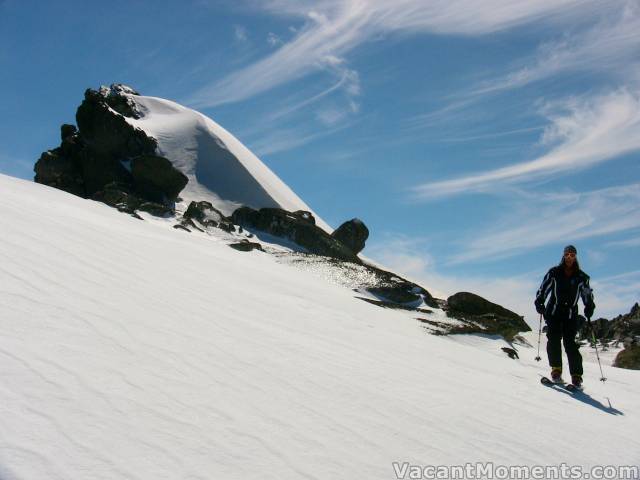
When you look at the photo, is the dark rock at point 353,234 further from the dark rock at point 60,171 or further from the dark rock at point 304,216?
the dark rock at point 60,171

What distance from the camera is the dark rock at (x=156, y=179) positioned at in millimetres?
36781

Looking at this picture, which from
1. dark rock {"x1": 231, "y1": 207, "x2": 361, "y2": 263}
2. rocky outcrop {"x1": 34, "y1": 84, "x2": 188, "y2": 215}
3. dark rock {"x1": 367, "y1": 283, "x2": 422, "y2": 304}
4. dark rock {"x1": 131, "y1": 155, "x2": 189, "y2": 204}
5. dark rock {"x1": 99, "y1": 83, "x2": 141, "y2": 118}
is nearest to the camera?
dark rock {"x1": 367, "y1": 283, "x2": 422, "y2": 304}

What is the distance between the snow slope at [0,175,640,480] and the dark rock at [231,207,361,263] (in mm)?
21039

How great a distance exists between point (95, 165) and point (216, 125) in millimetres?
22083

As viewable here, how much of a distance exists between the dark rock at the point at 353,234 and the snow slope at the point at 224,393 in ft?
96.3

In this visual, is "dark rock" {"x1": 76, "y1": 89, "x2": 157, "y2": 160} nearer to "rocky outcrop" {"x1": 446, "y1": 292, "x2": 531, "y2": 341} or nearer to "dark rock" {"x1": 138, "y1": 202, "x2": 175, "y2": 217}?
"dark rock" {"x1": 138, "y1": 202, "x2": 175, "y2": 217}

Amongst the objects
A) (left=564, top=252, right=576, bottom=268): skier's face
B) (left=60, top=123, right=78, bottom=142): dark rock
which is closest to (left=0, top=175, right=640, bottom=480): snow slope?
(left=564, top=252, right=576, bottom=268): skier's face

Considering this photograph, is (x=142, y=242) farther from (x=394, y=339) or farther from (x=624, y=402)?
(x=624, y=402)

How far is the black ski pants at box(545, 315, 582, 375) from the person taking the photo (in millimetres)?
8383

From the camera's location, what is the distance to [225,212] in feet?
137

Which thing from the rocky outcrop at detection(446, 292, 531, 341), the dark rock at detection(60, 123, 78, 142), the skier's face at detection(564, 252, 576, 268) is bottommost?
the rocky outcrop at detection(446, 292, 531, 341)

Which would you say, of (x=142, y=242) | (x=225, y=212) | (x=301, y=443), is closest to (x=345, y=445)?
(x=301, y=443)

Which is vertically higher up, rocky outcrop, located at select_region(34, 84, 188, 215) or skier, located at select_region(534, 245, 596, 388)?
rocky outcrop, located at select_region(34, 84, 188, 215)

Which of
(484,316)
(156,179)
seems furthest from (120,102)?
(484,316)
